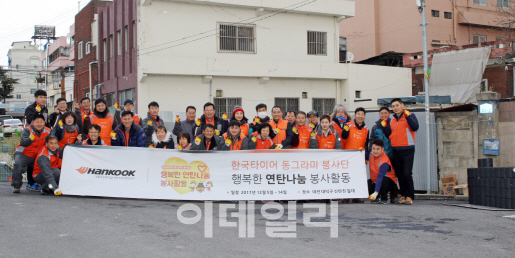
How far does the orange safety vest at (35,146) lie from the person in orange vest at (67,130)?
0.78 ft

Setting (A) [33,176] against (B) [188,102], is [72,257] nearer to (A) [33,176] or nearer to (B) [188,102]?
(A) [33,176]

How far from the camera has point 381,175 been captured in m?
9.38

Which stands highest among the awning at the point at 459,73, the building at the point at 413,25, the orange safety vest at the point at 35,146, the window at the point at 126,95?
the building at the point at 413,25

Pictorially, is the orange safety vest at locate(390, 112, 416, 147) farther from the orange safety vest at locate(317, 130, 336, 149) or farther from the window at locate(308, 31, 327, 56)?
the window at locate(308, 31, 327, 56)

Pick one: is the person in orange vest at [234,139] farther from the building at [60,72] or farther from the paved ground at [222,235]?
the building at [60,72]

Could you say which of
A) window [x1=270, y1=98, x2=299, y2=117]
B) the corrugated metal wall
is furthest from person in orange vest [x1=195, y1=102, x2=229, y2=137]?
window [x1=270, y1=98, x2=299, y2=117]

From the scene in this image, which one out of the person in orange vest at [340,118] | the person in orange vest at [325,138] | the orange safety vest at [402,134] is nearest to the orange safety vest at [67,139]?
the person in orange vest at [325,138]

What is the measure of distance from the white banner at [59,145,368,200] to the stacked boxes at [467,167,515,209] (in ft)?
7.93

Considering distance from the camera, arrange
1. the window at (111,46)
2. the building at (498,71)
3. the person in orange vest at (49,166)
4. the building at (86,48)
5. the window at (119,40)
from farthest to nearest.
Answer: the building at (86,48) → the window at (111,46) → the building at (498,71) → the window at (119,40) → the person in orange vest at (49,166)

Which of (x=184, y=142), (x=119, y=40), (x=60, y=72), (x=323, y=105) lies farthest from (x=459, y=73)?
(x=60, y=72)

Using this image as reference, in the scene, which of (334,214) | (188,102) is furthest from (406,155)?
(188,102)

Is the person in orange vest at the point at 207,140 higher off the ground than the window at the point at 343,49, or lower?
lower

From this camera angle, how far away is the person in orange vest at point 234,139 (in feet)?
30.7

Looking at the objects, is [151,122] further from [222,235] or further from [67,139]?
[222,235]
